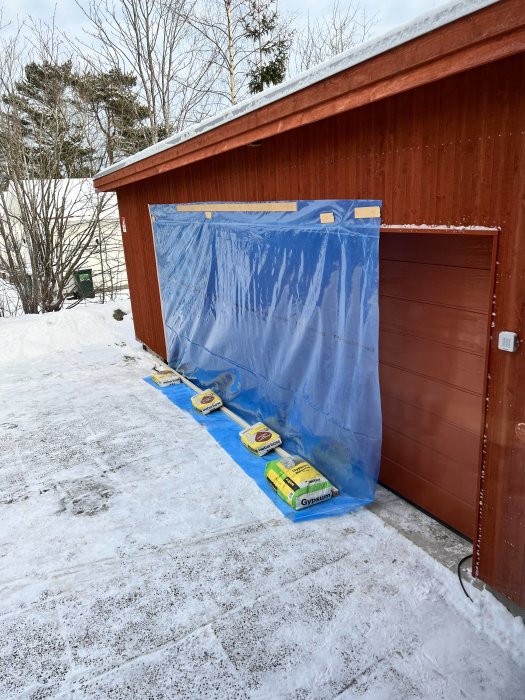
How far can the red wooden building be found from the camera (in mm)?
2025

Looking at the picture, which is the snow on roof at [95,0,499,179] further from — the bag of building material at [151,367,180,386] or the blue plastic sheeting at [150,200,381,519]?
the bag of building material at [151,367,180,386]

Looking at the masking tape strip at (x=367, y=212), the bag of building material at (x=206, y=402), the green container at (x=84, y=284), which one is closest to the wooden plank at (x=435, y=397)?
the masking tape strip at (x=367, y=212)

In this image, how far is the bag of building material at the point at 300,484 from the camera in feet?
11.1

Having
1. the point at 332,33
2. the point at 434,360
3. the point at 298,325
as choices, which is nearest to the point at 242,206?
the point at 298,325

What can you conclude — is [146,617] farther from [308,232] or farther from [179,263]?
[179,263]

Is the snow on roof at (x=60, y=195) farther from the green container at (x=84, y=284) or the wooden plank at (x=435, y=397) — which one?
the wooden plank at (x=435, y=397)

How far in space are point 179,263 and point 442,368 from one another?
12.4 ft

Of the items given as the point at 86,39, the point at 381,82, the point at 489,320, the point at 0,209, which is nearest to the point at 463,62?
the point at 381,82

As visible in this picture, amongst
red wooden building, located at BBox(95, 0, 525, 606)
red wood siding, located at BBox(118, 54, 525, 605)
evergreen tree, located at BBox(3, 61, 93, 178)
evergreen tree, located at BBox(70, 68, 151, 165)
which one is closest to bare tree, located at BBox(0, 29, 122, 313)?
evergreen tree, located at BBox(3, 61, 93, 178)

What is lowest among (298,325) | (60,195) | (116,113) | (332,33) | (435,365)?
(435,365)

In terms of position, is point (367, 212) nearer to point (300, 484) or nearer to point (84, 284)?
point (300, 484)

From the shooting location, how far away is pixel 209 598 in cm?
266

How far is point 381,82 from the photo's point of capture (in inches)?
89.4

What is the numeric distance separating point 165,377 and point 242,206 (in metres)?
2.76
